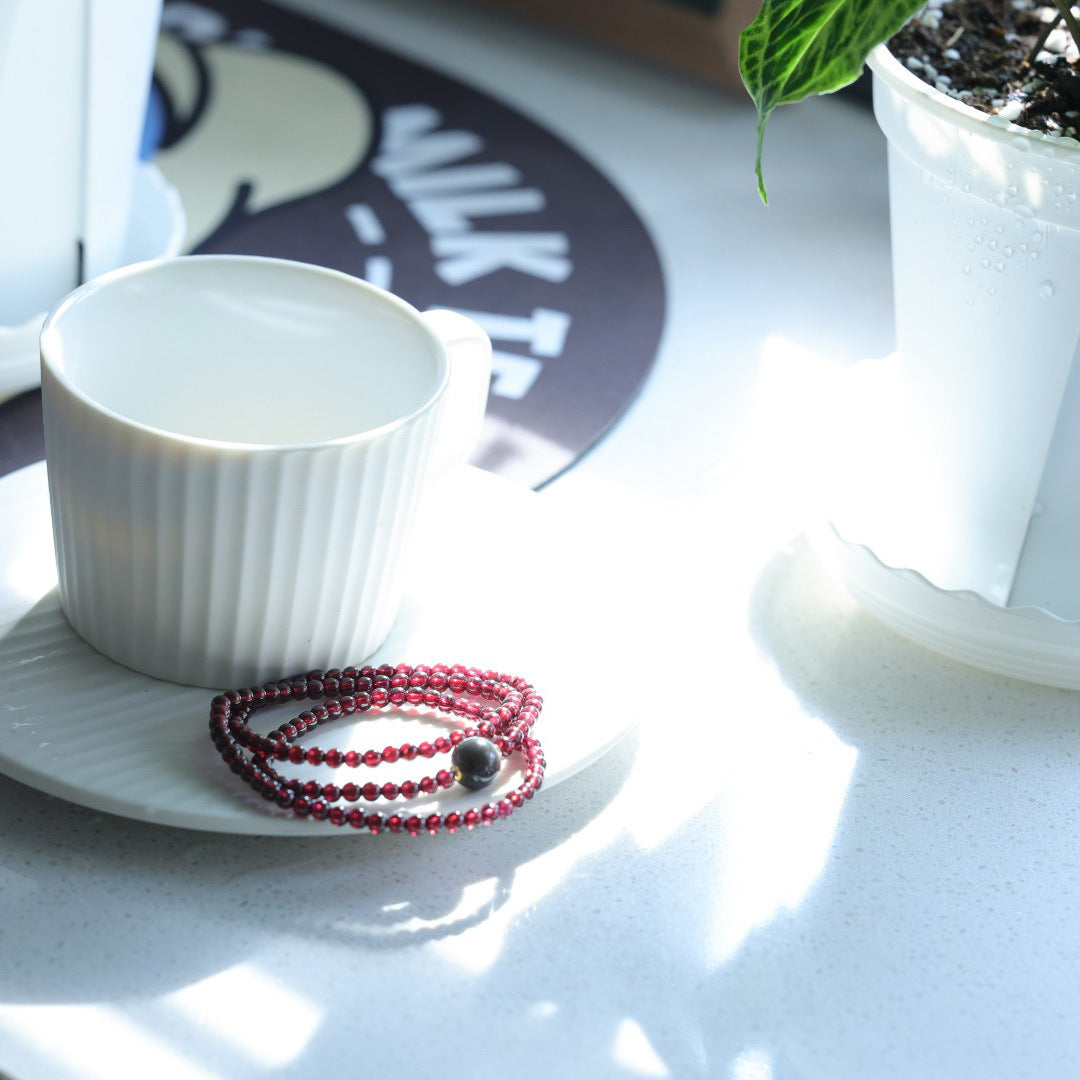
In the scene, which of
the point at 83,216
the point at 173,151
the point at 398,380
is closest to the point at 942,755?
the point at 398,380

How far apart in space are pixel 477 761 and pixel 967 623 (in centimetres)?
17

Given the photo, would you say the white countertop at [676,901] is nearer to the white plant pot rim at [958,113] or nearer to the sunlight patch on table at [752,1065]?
the sunlight patch on table at [752,1065]

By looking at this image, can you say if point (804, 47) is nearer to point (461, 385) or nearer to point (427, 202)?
point (461, 385)

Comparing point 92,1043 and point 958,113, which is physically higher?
point 958,113

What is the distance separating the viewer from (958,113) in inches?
14.8

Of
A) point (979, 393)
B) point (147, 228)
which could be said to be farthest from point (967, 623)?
point (147, 228)

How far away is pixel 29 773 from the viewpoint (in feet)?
1.01

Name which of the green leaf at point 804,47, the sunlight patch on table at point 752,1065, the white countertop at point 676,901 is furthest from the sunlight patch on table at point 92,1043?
the green leaf at point 804,47

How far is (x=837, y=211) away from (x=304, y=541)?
1.69 ft

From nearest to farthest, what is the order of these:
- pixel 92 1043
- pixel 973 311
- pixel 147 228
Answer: pixel 92 1043 → pixel 973 311 → pixel 147 228

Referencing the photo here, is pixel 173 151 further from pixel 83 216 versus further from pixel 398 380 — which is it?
pixel 398 380

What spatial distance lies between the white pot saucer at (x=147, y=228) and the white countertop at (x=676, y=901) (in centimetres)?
19

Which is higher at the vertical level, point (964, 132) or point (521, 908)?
point (964, 132)

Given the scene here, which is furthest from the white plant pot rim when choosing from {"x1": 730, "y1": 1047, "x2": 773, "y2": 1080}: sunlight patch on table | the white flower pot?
{"x1": 730, "y1": 1047, "x2": 773, "y2": 1080}: sunlight patch on table
